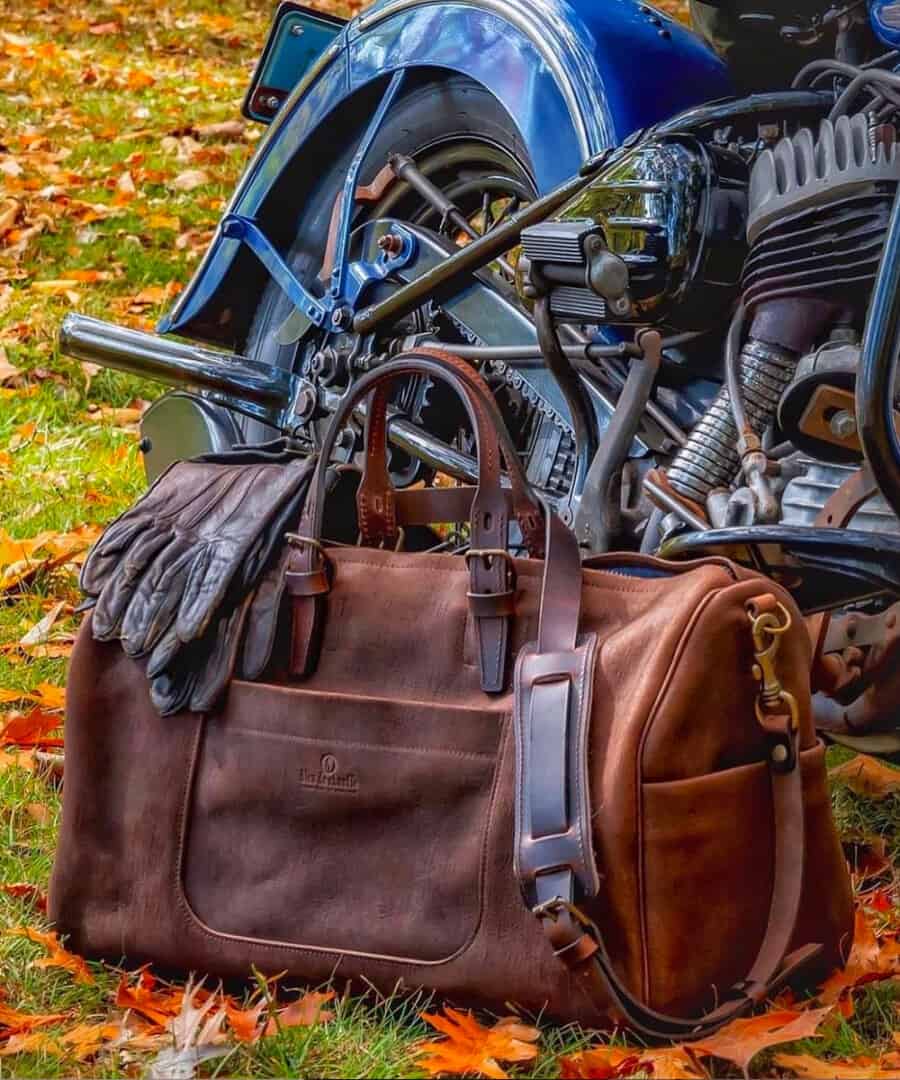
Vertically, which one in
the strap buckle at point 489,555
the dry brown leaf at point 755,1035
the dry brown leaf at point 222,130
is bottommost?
the dry brown leaf at point 755,1035

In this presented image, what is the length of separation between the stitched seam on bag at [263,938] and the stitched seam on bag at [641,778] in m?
0.17

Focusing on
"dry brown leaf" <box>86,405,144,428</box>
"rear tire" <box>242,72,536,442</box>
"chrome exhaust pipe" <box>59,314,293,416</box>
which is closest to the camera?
"rear tire" <box>242,72,536,442</box>

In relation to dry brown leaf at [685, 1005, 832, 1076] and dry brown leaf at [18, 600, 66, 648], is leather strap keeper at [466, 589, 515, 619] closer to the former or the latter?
dry brown leaf at [685, 1005, 832, 1076]

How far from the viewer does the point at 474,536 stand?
1.97 m

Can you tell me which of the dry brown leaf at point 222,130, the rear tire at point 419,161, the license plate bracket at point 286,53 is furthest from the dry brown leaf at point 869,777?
the dry brown leaf at point 222,130

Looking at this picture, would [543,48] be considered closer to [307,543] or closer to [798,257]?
[798,257]

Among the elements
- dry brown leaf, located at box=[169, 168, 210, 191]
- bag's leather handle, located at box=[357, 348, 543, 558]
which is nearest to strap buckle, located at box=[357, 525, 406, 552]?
bag's leather handle, located at box=[357, 348, 543, 558]

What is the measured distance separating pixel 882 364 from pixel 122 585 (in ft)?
2.93

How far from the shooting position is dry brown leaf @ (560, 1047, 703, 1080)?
5.72 ft

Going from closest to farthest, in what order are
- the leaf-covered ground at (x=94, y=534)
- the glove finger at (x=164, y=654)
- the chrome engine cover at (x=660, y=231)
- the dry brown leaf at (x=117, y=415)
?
the leaf-covered ground at (x=94, y=534)
the glove finger at (x=164, y=654)
the chrome engine cover at (x=660, y=231)
the dry brown leaf at (x=117, y=415)

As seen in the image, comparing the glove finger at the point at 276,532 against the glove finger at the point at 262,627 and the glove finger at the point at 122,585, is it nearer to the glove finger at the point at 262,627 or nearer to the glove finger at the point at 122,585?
the glove finger at the point at 262,627

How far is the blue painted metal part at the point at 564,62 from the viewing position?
2643 millimetres

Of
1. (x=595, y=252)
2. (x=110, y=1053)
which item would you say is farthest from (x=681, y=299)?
(x=110, y=1053)

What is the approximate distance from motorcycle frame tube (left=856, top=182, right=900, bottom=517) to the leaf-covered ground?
0.55 meters
